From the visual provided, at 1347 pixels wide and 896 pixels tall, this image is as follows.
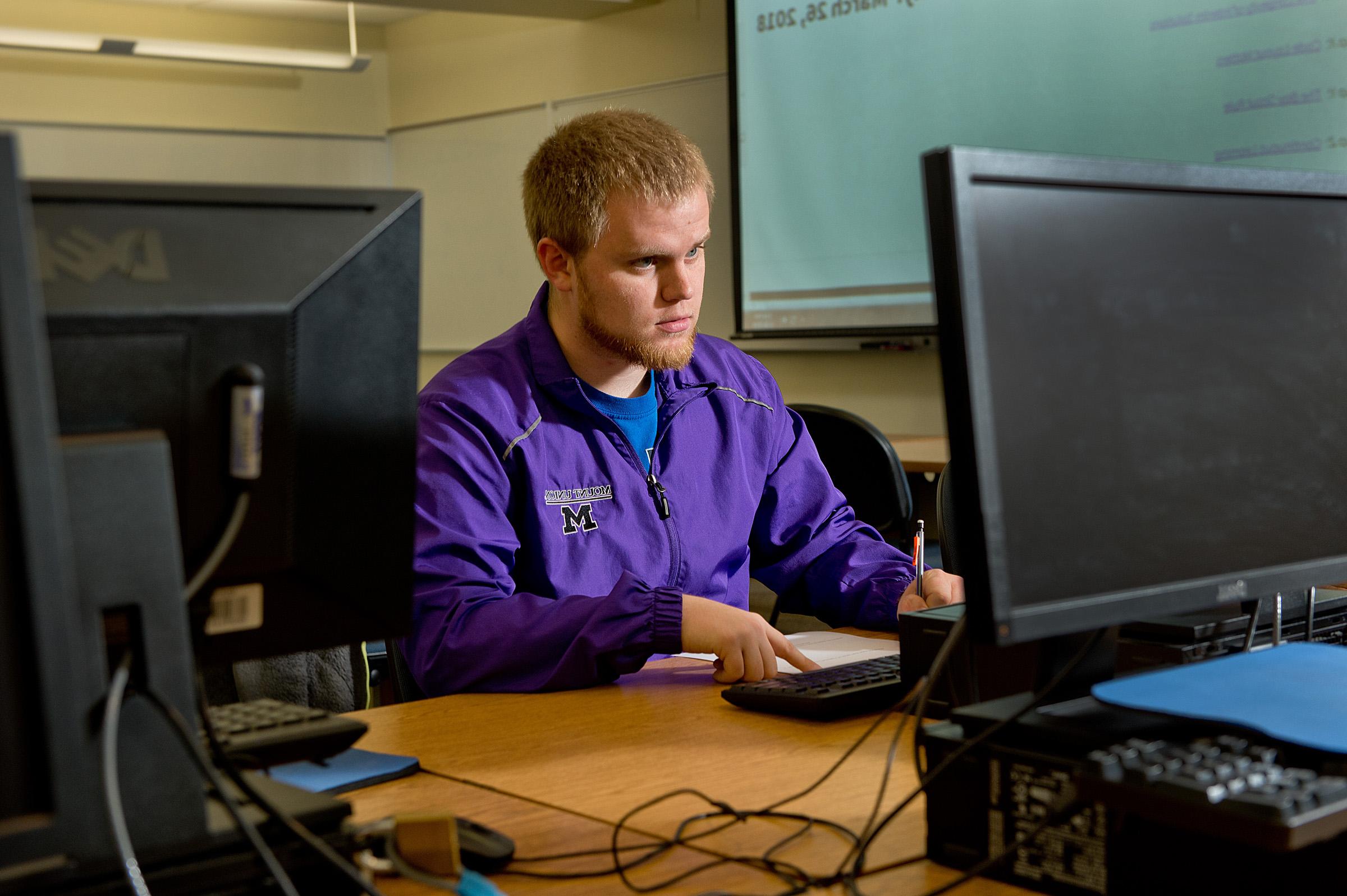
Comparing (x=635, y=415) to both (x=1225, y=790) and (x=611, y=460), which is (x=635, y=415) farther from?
(x=1225, y=790)

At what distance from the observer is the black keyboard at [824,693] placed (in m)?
1.22

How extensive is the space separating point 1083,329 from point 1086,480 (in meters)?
0.09

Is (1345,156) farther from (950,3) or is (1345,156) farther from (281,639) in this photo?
(281,639)

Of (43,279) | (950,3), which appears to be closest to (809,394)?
(950,3)

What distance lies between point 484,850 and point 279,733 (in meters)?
0.19

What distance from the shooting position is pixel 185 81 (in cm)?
652

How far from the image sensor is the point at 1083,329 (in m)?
0.79

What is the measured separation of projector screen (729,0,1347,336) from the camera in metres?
3.26

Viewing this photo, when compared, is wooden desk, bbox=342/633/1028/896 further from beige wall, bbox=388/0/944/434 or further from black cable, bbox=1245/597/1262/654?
beige wall, bbox=388/0/944/434

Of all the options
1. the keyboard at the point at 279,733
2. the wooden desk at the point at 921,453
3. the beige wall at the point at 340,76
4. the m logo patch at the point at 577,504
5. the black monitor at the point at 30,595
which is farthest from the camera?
the beige wall at the point at 340,76

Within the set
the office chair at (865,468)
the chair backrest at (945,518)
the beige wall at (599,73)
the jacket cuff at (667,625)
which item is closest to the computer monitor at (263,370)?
the jacket cuff at (667,625)

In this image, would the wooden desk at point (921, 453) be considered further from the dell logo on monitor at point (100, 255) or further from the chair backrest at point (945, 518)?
the dell logo on monitor at point (100, 255)

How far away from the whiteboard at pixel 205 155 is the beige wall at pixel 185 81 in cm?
5

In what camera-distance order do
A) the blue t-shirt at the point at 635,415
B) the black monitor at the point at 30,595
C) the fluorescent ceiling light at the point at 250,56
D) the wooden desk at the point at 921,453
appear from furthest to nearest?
the fluorescent ceiling light at the point at 250,56
the wooden desk at the point at 921,453
the blue t-shirt at the point at 635,415
the black monitor at the point at 30,595
